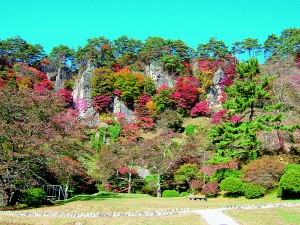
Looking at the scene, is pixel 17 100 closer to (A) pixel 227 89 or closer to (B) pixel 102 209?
(B) pixel 102 209

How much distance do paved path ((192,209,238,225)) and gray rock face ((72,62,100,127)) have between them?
36.6 meters

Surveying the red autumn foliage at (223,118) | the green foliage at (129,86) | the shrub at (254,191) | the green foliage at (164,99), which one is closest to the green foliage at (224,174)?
the shrub at (254,191)

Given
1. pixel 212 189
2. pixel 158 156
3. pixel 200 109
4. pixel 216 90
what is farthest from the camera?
pixel 216 90

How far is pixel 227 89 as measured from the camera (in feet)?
85.7

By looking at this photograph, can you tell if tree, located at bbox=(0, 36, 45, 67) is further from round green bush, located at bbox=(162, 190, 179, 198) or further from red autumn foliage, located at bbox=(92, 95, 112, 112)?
round green bush, located at bbox=(162, 190, 179, 198)

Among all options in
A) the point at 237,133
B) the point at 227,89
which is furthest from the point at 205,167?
the point at 227,89

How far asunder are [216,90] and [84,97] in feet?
74.6

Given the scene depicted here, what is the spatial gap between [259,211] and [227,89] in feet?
44.1

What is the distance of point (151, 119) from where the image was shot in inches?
1943

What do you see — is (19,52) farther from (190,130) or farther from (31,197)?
(31,197)

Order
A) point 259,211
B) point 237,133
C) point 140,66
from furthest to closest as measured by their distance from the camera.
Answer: point 140,66, point 237,133, point 259,211

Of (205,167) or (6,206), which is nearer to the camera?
(6,206)

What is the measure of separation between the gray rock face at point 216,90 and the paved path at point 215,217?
40.1 metres

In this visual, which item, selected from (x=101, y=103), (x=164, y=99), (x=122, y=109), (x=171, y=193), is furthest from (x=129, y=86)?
(x=171, y=193)
